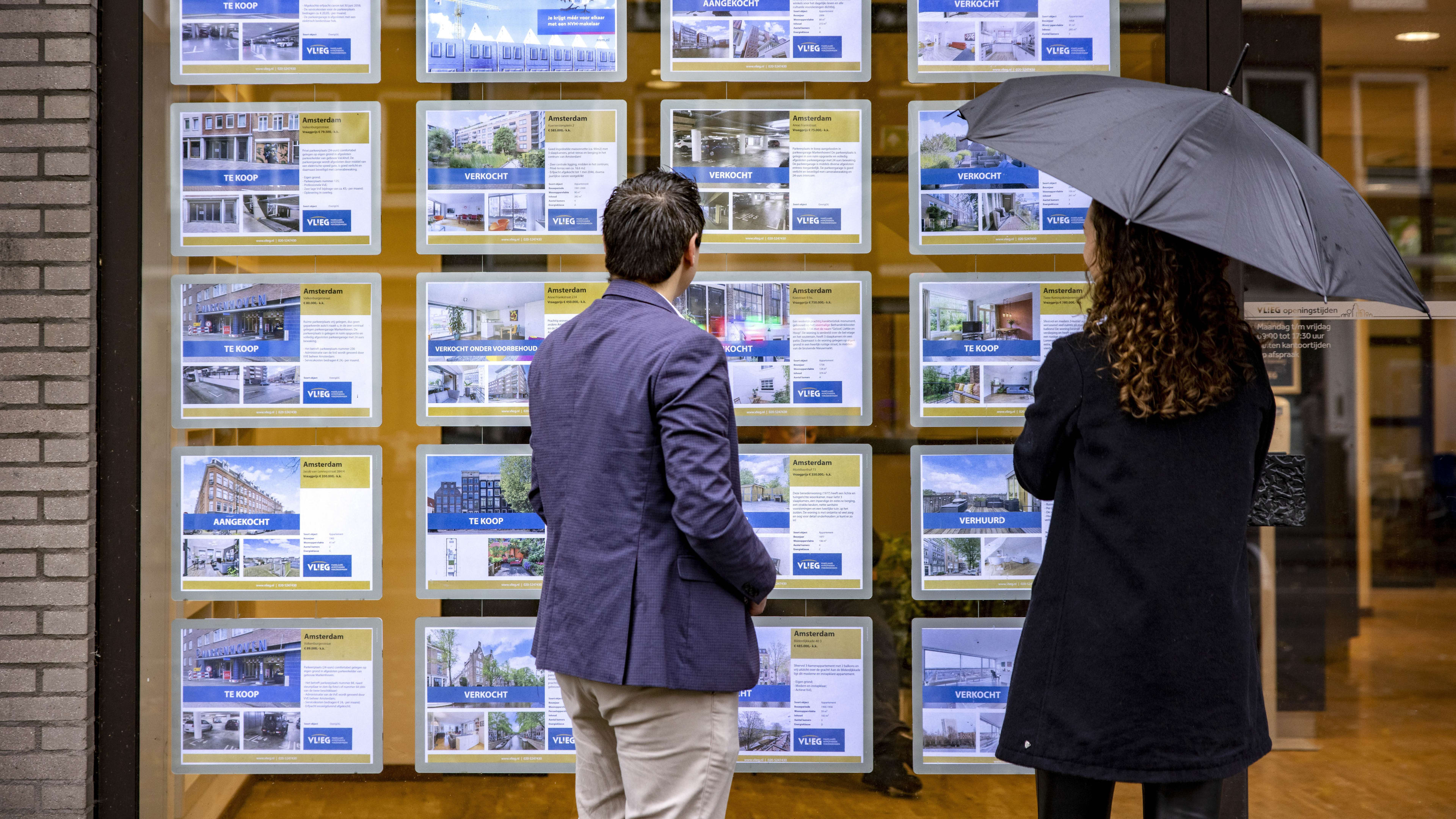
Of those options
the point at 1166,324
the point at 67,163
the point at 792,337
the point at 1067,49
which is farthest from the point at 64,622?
the point at 1067,49

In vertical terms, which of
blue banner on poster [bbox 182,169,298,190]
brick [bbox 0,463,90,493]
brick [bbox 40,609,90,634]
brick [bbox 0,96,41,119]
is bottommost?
brick [bbox 40,609,90,634]

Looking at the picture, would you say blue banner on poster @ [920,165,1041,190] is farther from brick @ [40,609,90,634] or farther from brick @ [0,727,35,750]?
brick @ [0,727,35,750]

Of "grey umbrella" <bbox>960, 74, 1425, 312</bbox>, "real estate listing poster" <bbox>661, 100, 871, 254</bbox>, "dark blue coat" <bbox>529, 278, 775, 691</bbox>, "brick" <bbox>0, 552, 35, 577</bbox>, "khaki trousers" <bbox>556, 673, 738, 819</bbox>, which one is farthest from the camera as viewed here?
"real estate listing poster" <bbox>661, 100, 871, 254</bbox>

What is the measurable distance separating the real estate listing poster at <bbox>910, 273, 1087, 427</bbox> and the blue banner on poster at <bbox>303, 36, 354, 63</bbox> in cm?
201

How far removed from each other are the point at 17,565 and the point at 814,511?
2.54m

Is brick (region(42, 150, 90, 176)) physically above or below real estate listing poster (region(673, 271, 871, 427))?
above

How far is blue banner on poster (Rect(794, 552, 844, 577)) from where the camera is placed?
11.1 ft

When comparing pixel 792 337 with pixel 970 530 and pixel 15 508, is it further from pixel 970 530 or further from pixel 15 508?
pixel 15 508

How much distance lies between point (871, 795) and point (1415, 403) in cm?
227

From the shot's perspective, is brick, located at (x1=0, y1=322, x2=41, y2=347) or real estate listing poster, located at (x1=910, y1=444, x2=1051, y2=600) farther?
real estate listing poster, located at (x1=910, y1=444, x2=1051, y2=600)

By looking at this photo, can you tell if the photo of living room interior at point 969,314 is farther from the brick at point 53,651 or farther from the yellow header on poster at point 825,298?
the brick at point 53,651

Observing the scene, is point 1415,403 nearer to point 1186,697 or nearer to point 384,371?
point 1186,697

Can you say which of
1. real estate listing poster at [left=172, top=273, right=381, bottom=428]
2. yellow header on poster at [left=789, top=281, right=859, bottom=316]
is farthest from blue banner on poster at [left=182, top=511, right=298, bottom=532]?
yellow header on poster at [left=789, top=281, right=859, bottom=316]

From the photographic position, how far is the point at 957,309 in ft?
11.2
